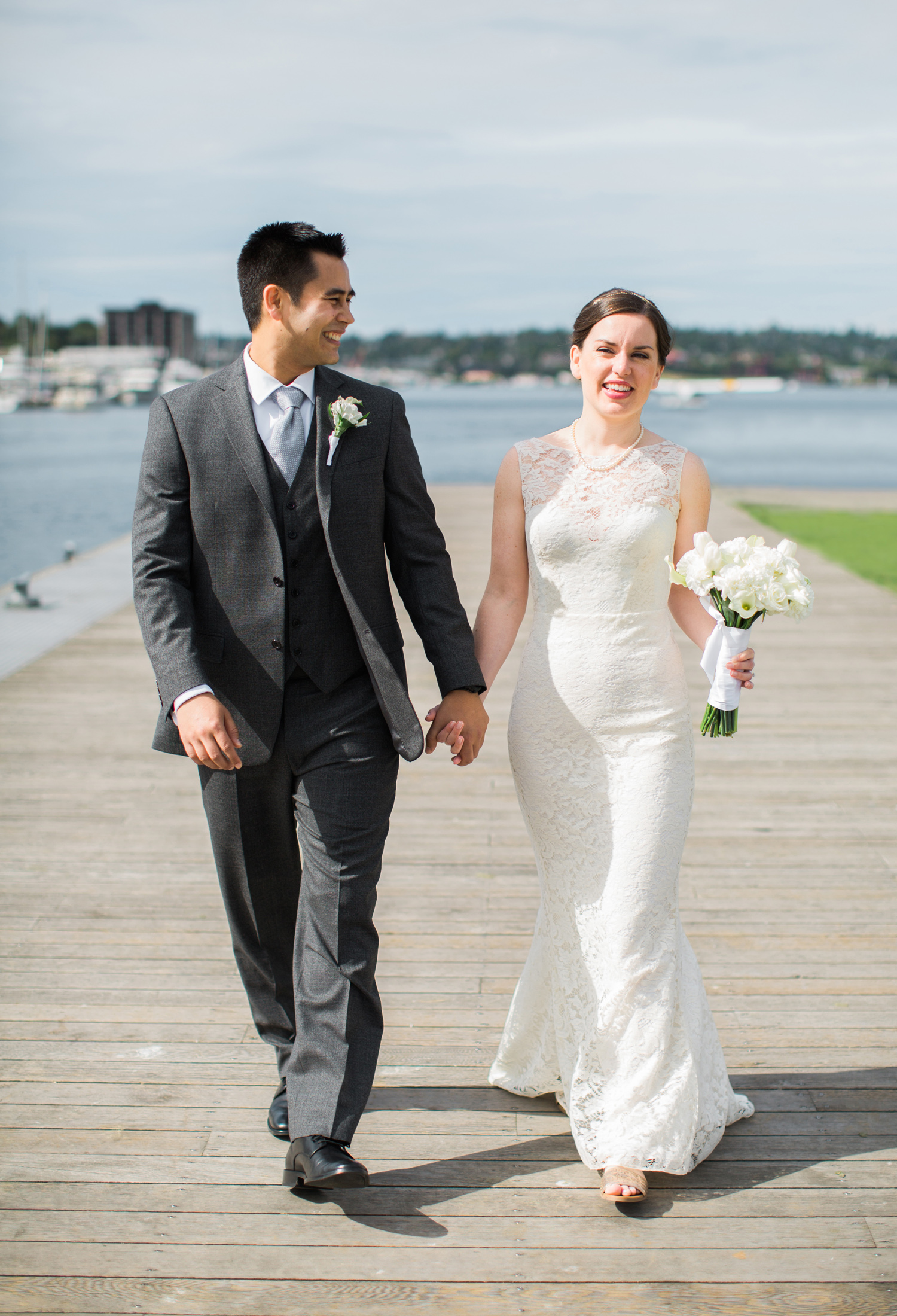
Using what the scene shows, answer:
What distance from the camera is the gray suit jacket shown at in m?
2.79

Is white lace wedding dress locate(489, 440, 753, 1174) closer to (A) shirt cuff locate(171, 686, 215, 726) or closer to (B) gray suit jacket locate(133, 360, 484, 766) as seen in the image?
(B) gray suit jacket locate(133, 360, 484, 766)

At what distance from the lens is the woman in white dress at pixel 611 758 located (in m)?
2.89

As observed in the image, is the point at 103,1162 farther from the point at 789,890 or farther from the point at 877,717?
the point at 877,717

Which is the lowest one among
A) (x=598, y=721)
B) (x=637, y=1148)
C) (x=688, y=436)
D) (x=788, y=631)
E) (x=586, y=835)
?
(x=688, y=436)

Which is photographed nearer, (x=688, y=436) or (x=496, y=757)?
(x=496, y=757)

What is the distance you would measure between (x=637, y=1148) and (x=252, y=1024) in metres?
1.26

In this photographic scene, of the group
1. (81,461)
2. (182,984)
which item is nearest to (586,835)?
(182,984)

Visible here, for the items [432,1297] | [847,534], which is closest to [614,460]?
[432,1297]

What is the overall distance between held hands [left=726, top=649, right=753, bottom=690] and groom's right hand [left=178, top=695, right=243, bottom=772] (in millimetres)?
1123

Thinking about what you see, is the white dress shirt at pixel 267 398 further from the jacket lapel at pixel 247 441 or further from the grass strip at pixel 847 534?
the grass strip at pixel 847 534

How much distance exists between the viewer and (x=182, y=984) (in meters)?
3.87

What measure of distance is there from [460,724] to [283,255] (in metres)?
1.10

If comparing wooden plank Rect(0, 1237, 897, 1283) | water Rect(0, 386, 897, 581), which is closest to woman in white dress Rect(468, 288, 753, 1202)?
wooden plank Rect(0, 1237, 897, 1283)

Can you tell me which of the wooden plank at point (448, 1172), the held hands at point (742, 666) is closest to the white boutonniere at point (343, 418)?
the held hands at point (742, 666)
